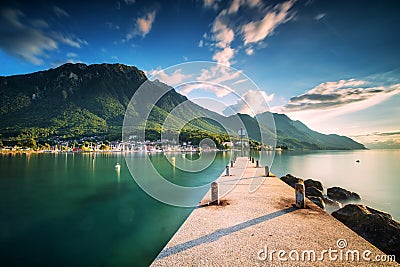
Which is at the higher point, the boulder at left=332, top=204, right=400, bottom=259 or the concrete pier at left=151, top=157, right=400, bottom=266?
the concrete pier at left=151, top=157, right=400, bottom=266

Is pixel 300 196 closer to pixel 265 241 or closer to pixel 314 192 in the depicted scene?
pixel 265 241

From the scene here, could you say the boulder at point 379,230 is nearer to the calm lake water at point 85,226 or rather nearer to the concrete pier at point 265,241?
the concrete pier at point 265,241

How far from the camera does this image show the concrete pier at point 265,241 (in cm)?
478

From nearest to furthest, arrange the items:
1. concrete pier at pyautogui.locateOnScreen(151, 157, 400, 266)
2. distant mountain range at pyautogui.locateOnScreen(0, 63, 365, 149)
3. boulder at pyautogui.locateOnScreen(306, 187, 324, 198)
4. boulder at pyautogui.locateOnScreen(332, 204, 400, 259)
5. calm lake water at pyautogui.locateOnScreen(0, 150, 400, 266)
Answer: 1. concrete pier at pyautogui.locateOnScreen(151, 157, 400, 266)
2. boulder at pyautogui.locateOnScreen(332, 204, 400, 259)
3. calm lake water at pyautogui.locateOnScreen(0, 150, 400, 266)
4. boulder at pyautogui.locateOnScreen(306, 187, 324, 198)
5. distant mountain range at pyautogui.locateOnScreen(0, 63, 365, 149)

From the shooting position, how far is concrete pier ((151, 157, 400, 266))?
4777 millimetres

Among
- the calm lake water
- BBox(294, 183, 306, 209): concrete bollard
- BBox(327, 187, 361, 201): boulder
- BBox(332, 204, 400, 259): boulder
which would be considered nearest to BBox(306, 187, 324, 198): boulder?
BBox(327, 187, 361, 201): boulder

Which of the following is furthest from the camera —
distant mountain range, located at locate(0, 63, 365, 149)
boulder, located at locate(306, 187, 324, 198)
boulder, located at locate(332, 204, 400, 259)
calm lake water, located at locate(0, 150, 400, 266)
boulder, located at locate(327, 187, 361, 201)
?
distant mountain range, located at locate(0, 63, 365, 149)

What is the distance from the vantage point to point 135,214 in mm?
12227

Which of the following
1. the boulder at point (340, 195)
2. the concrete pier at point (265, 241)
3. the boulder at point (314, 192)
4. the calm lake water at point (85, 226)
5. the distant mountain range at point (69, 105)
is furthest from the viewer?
the distant mountain range at point (69, 105)

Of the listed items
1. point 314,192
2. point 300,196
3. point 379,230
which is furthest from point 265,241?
point 314,192

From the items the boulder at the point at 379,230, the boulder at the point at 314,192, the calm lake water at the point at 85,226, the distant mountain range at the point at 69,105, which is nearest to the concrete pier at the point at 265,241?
the boulder at the point at 379,230

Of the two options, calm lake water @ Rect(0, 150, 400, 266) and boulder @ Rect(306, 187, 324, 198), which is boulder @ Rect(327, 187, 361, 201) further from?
boulder @ Rect(306, 187, 324, 198)

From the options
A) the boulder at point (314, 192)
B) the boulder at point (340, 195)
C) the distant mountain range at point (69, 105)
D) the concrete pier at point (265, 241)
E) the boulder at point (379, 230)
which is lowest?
the boulder at point (340, 195)

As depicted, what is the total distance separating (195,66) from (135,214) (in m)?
9.27
